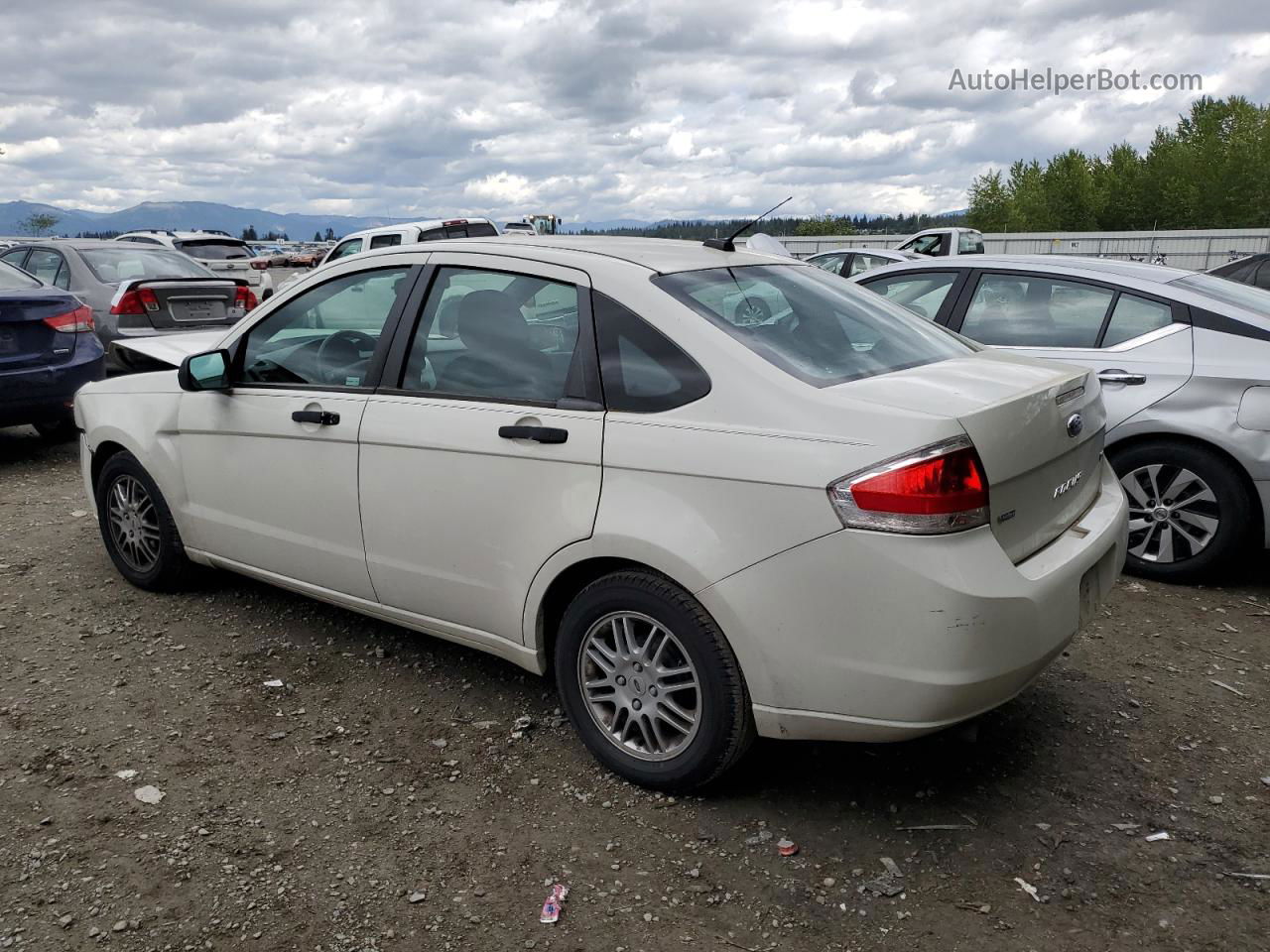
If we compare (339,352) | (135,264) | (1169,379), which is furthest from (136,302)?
(1169,379)

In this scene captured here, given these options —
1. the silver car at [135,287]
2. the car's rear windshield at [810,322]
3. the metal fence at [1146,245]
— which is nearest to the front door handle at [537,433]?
the car's rear windshield at [810,322]

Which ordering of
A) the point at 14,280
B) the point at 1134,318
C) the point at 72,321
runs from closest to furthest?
the point at 1134,318
the point at 72,321
the point at 14,280

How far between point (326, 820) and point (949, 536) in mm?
2045

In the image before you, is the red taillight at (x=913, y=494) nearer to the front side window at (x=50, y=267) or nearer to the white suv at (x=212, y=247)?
the front side window at (x=50, y=267)

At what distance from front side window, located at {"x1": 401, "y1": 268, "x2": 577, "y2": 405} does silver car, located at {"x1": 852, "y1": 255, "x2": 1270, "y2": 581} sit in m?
3.28

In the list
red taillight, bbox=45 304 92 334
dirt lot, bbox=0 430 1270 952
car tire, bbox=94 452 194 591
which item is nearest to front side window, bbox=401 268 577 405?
dirt lot, bbox=0 430 1270 952

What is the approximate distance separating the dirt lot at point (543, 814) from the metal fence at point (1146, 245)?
3332 centimetres

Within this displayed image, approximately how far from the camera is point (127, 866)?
2980 millimetres

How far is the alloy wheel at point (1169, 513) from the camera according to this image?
17.1 feet

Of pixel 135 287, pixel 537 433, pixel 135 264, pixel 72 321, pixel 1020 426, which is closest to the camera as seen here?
pixel 1020 426

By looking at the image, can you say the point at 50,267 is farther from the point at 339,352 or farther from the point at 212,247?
the point at 339,352

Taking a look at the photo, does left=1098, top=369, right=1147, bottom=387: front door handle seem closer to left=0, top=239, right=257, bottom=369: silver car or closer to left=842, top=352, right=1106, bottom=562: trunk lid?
left=842, top=352, right=1106, bottom=562: trunk lid

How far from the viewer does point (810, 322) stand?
3457mm

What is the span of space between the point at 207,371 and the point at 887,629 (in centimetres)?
296
